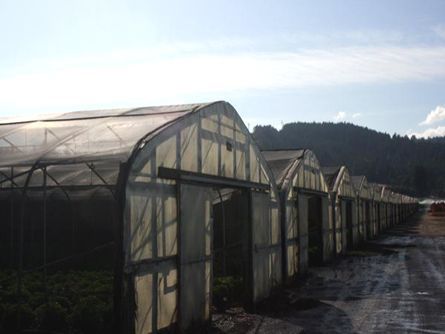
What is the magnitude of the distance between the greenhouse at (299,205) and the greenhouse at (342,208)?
8.78 feet

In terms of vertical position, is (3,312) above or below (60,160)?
below

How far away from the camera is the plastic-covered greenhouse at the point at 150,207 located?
9766 mm

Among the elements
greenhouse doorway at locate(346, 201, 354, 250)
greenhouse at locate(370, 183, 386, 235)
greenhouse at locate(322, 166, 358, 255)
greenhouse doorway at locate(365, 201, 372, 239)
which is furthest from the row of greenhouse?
greenhouse at locate(370, 183, 386, 235)

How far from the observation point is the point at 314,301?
55.1 ft

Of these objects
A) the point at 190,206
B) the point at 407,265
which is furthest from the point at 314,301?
the point at 407,265

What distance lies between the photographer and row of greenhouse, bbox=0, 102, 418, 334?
9.91 meters

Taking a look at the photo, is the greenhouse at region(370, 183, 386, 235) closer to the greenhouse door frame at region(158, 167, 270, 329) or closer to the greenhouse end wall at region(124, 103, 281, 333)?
the greenhouse door frame at region(158, 167, 270, 329)

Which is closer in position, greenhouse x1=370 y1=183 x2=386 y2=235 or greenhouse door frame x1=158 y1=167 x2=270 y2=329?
greenhouse door frame x1=158 y1=167 x2=270 y2=329

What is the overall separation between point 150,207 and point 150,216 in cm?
16

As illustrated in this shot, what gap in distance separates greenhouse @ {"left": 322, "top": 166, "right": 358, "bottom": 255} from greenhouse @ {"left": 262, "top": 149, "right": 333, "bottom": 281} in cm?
268

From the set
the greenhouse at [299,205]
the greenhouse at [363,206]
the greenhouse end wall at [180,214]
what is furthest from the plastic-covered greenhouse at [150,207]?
the greenhouse at [363,206]

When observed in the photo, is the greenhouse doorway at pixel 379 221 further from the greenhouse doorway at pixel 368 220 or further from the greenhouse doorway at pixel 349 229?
the greenhouse doorway at pixel 349 229

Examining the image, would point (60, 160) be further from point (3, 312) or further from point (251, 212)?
point (251, 212)

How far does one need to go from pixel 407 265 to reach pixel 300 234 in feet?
25.5
